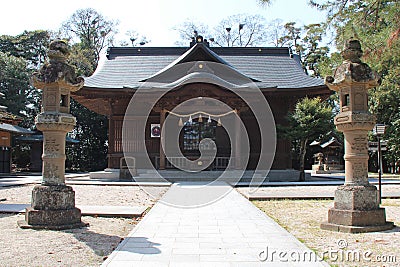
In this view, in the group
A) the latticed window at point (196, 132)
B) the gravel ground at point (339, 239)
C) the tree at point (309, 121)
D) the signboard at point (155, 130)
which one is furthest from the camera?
the latticed window at point (196, 132)

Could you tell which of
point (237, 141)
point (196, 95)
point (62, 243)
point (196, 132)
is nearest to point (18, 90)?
point (196, 132)

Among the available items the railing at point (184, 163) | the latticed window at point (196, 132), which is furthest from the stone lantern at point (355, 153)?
the latticed window at point (196, 132)

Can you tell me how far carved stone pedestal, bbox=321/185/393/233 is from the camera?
241 inches

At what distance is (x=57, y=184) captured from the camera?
6.40m

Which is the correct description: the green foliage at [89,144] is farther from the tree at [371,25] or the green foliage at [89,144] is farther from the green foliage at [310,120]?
the tree at [371,25]

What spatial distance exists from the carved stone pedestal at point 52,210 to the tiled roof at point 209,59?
11324 mm

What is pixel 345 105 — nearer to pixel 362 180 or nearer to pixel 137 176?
pixel 362 180

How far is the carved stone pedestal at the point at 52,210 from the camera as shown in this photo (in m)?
6.14

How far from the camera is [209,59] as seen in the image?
1764 centimetres

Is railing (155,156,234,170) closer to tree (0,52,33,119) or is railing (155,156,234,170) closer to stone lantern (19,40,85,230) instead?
stone lantern (19,40,85,230)

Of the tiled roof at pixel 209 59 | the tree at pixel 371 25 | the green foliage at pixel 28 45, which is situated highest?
the green foliage at pixel 28 45

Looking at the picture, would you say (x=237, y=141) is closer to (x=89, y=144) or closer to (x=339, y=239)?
(x=339, y=239)

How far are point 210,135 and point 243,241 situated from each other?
44.2ft

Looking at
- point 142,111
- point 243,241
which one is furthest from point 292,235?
point 142,111
